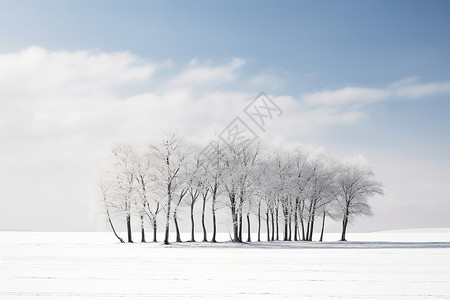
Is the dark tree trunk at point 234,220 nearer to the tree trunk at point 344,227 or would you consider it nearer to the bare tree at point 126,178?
the bare tree at point 126,178

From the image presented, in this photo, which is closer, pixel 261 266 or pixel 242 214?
pixel 261 266

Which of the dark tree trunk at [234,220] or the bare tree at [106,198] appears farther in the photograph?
the bare tree at [106,198]

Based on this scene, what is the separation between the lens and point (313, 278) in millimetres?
19656

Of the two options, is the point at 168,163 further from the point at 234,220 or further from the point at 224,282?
the point at 224,282

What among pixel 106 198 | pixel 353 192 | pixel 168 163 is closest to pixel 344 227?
pixel 353 192

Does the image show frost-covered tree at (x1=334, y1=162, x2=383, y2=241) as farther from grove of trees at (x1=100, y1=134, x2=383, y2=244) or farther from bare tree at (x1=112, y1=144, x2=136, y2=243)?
bare tree at (x1=112, y1=144, x2=136, y2=243)

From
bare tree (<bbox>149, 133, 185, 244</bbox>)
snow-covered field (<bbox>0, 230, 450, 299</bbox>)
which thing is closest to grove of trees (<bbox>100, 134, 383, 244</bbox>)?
bare tree (<bbox>149, 133, 185, 244</bbox>)

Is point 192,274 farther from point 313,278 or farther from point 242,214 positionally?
point 242,214

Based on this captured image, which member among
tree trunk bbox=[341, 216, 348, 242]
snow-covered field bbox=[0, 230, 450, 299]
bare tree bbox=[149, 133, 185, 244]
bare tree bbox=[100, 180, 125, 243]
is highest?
bare tree bbox=[149, 133, 185, 244]

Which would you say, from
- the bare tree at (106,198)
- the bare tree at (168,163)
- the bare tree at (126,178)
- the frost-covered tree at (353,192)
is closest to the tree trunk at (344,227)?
the frost-covered tree at (353,192)

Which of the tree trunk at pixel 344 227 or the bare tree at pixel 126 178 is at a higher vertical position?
the bare tree at pixel 126 178

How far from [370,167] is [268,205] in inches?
921

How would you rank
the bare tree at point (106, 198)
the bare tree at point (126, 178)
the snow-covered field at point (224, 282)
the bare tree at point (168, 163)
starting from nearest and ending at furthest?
the snow-covered field at point (224, 282)
the bare tree at point (168, 163)
the bare tree at point (126, 178)
the bare tree at point (106, 198)

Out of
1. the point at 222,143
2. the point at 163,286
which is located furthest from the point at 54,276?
the point at 222,143
